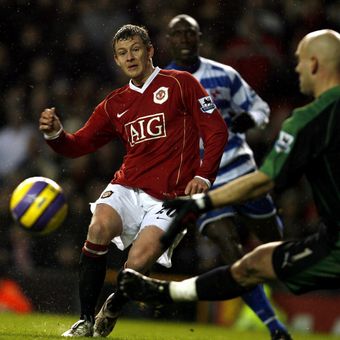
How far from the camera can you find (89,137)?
7.16 m

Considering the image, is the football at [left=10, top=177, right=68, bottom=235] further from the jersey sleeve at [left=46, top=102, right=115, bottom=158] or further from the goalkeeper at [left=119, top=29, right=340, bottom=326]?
the goalkeeper at [left=119, top=29, right=340, bottom=326]

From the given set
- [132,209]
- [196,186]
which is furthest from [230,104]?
[196,186]

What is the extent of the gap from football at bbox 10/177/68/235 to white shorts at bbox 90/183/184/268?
24.1 inches

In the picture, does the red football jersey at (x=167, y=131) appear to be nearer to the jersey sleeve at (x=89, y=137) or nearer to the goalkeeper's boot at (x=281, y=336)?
the jersey sleeve at (x=89, y=137)

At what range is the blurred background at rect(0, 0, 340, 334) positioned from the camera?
11094mm

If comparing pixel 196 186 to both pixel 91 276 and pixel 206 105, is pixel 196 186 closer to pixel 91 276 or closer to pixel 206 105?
pixel 206 105

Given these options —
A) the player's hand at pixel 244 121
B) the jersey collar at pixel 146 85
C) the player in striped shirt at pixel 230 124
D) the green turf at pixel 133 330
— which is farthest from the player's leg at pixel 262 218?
the jersey collar at pixel 146 85

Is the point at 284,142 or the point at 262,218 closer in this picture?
the point at 284,142

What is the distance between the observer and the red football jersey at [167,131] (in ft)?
22.1

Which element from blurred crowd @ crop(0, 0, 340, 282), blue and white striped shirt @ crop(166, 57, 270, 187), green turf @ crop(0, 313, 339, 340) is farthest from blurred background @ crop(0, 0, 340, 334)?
blue and white striped shirt @ crop(166, 57, 270, 187)

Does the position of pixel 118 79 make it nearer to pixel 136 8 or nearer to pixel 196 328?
pixel 136 8

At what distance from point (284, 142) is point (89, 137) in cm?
242

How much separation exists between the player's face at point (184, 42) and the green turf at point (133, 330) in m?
2.29

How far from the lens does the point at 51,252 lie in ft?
38.1
